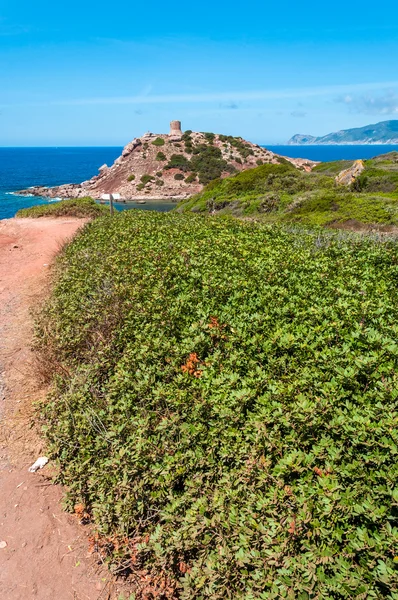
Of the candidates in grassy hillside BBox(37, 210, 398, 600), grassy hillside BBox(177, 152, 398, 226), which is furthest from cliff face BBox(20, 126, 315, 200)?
grassy hillside BBox(37, 210, 398, 600)

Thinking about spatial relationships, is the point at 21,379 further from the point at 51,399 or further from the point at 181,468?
the point at 181,468

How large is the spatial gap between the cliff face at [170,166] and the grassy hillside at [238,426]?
61.4m

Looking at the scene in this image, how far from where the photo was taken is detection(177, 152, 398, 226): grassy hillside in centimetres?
1594

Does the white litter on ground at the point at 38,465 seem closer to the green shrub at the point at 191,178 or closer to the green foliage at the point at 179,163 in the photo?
the green shrub at the point at 191,178

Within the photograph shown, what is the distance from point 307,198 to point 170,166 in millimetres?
57122

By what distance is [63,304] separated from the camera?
730 cm

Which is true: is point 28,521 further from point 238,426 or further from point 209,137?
point 209,137

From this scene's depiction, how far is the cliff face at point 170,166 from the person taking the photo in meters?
68.2

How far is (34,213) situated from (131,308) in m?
21.3

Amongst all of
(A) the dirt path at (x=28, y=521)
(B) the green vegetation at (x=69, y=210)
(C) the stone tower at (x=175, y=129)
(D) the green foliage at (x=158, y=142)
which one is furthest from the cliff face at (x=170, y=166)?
(A) the dirt path at (x=28, y=521)

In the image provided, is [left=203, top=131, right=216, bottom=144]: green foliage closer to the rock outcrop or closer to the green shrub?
the green shrub

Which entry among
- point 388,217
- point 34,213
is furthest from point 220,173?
point 388,217

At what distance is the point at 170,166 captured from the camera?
243 ft

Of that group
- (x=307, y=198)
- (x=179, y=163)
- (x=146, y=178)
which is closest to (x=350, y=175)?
(x=307, y=198)
